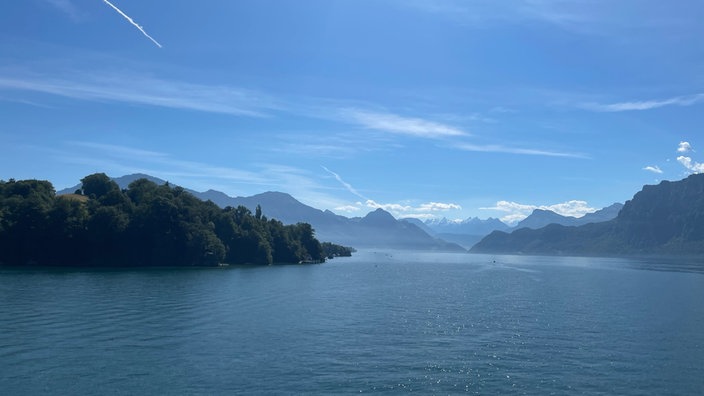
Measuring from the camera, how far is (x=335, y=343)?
216 ft

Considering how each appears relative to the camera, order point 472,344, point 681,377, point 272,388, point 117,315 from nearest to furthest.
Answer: point 272,388
point 681,377
point 472,344
point 117,315

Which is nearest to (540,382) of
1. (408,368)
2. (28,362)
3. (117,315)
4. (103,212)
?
(408,368)

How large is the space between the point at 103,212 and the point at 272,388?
168650mm

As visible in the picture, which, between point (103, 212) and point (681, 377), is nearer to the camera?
point (681, 377)

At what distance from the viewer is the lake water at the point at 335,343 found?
49.1m

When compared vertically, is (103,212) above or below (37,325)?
above

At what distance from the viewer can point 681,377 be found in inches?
2126

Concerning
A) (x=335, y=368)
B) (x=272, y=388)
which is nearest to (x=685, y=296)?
(x=335, y=368)

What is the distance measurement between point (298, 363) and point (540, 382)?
2398 centimetres

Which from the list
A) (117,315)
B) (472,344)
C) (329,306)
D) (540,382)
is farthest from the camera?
(329,306)

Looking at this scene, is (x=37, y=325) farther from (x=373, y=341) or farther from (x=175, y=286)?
(x=175, y=286)

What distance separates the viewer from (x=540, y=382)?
5066cm

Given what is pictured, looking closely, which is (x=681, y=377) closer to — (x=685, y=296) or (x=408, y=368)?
(x=408, y=368)

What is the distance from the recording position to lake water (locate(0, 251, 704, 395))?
161ft
